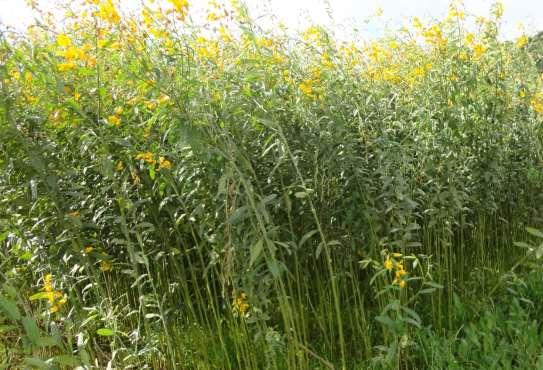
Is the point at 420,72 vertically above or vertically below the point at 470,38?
below

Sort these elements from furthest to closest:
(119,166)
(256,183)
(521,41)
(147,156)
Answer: (521,41)
(256,183)
(119,166)
(147,156)

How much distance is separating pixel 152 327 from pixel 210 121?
1.31m

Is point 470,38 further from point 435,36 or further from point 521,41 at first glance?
point 521,41

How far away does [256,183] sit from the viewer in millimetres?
2365

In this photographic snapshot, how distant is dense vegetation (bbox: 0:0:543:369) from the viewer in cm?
199

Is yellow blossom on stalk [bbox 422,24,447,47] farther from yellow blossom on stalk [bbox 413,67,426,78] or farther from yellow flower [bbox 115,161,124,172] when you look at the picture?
yellow flower [bbox 115,161,124,172]

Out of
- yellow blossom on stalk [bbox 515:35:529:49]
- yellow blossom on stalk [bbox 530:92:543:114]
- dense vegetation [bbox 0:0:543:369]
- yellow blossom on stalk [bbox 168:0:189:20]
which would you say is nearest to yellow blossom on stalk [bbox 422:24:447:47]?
dense vegetation [bbox 0:0:543:369]

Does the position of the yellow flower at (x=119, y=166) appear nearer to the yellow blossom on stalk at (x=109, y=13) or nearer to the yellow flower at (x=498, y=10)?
the yellow blossom on stalk at (x=109, y=13)

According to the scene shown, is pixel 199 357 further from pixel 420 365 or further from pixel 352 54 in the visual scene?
pixel 352 54

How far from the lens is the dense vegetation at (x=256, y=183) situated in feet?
6.52

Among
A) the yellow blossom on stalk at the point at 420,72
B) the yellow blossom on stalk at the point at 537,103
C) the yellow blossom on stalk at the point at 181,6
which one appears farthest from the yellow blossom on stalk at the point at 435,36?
the yellow blossom on stalk at the point at 181,6

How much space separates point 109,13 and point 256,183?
85cm

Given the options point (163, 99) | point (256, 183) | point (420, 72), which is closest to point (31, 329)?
point (163, 99)

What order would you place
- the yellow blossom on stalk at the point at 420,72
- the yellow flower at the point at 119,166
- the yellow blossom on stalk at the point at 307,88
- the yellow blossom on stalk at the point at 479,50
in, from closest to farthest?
the yellow flower at the point at 119,166 → the yellow blossom on stalk at the point at 307,88 → the yellow blossom on stalk at the point at 479,50 → the yellow blossom on stalk at the point at 420,72
